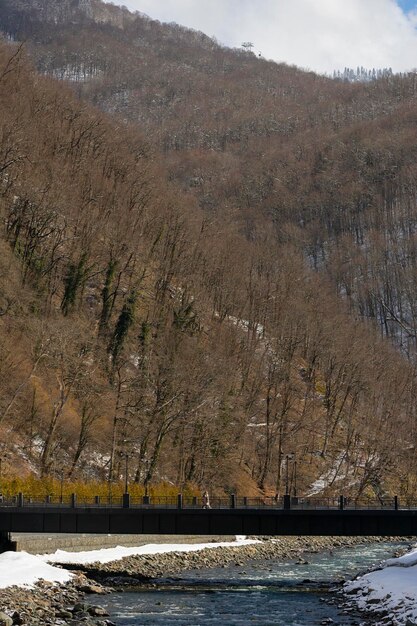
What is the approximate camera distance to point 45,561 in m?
48.0

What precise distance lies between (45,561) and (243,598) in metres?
10.6

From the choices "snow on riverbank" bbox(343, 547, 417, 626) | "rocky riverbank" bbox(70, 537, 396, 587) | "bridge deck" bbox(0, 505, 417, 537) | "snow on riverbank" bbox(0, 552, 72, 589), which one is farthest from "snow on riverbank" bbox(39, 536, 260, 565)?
"snow on riverbank" bbox(343, 547, 417, 626)

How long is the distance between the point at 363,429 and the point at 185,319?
836 inches

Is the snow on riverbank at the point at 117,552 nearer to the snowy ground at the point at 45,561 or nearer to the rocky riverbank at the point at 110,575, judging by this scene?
the snowy ground at the point at 45,561

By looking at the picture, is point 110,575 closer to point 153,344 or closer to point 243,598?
point 243,598

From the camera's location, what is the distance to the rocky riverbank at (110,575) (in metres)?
36.2

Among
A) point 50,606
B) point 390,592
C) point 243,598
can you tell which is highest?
point 390,592

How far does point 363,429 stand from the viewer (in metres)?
96.3

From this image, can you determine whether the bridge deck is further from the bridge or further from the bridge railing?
the bridge railing

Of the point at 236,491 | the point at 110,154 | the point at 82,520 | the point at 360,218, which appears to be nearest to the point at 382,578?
the point at 82,520

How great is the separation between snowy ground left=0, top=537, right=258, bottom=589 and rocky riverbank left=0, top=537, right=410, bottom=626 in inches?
24.1

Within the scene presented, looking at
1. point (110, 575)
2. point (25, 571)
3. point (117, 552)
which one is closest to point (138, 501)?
point (117, 552)

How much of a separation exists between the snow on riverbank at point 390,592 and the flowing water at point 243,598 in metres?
1.17

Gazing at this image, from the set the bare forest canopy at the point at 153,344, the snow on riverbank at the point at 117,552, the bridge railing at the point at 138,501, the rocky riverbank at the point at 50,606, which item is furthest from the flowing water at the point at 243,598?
the bare forest canopy at the point at 153,344
